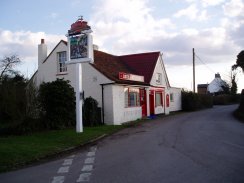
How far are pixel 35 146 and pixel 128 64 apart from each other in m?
21.7

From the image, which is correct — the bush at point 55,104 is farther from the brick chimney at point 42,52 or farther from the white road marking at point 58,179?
the white road marking at point 58,179

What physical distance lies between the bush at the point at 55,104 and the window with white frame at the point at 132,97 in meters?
6.18

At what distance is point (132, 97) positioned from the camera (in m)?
26.9

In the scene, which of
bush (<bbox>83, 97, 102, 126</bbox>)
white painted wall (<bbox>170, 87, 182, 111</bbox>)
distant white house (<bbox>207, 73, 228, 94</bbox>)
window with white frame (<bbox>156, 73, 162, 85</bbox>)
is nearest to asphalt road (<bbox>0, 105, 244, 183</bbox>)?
bush (<bbox>83, 97, 102, 126</bbox>)

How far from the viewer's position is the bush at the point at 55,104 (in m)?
19.6

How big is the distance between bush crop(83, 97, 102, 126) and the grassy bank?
14.4ft

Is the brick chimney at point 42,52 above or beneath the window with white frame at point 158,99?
above

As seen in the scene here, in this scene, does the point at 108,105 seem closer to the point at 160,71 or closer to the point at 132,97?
the point at 132,97

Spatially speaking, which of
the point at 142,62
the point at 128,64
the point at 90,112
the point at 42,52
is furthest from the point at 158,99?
the point at 90,112

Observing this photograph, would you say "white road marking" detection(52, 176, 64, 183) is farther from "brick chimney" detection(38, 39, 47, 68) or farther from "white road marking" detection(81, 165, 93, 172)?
"brick chimney" detection(38, 39, 47, 68)

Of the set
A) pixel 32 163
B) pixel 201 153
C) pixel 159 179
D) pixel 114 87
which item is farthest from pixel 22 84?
pixel 159 179

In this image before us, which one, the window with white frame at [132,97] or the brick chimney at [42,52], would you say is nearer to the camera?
the window with white frame at [132,97]

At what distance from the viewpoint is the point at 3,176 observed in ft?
31.1

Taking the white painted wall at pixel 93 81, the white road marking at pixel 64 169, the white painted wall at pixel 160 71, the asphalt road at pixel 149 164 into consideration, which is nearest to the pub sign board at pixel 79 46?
the white painted wall at pixel 93 81
